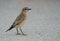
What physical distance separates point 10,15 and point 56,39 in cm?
552

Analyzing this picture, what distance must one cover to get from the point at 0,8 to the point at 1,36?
23.9 ft

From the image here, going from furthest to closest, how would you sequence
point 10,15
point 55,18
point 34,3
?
point 34,3 → point 10,15 → point 55,18

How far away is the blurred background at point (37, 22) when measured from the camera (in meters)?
11.4

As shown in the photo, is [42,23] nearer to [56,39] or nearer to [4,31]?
[4,31]

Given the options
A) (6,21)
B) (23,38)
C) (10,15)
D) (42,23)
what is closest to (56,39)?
(23,38)

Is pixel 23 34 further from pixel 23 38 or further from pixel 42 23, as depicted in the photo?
pixel 42 23

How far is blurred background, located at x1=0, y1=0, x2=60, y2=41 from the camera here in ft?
37.5

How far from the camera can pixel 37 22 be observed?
14.2 m

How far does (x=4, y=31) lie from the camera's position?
40.6 ft

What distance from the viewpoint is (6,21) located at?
1448cm

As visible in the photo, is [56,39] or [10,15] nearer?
[56,39]

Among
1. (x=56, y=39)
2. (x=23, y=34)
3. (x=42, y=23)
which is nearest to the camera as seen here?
(x=56, y=39)

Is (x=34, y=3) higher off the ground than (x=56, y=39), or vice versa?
(x=34, y=3)

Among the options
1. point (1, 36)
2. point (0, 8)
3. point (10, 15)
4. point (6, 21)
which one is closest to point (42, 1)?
point (0, 8)
